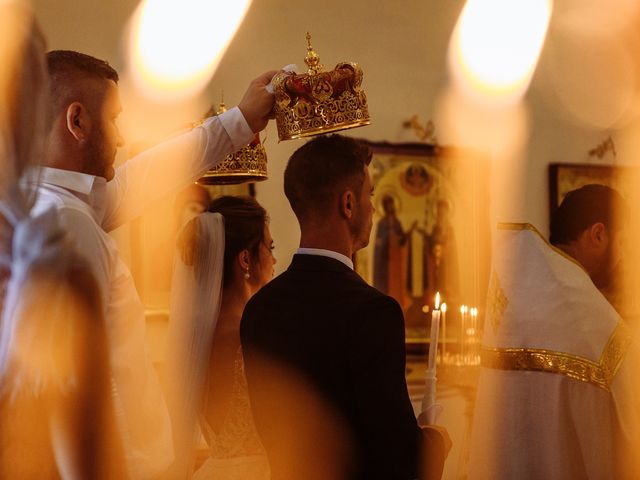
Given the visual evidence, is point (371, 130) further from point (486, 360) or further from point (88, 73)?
point (88, 73)

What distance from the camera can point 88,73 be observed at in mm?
2016

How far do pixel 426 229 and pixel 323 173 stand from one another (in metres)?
3.61

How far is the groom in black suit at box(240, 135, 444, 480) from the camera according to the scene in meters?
1.95

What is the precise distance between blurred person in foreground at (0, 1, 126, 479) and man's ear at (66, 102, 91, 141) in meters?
0.78

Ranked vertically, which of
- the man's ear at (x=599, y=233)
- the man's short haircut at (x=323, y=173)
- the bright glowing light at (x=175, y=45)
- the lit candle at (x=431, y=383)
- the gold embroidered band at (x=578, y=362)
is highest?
the bright glowing light at (x=175, y=45)

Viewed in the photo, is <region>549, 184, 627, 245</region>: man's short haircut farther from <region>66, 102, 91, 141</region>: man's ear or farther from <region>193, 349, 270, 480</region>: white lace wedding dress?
<region>66, 102, 91, 141</region>: man's ear

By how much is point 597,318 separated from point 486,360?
18.6 inches

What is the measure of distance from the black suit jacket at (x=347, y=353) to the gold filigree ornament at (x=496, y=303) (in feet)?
3.68

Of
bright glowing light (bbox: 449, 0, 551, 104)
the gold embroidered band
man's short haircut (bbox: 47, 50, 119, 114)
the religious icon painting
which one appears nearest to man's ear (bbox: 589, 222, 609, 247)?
the gold embroidered band

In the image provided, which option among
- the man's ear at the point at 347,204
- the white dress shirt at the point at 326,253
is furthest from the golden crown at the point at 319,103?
the white dress shirt at the point at 326,253

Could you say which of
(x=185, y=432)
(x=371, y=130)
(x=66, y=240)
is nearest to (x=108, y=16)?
(x=371, y=130)

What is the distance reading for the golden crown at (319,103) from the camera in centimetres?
237

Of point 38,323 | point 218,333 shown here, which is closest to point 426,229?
point 218,333

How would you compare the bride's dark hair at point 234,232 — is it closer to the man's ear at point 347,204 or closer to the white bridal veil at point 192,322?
the white bridal veil at point 192,322
